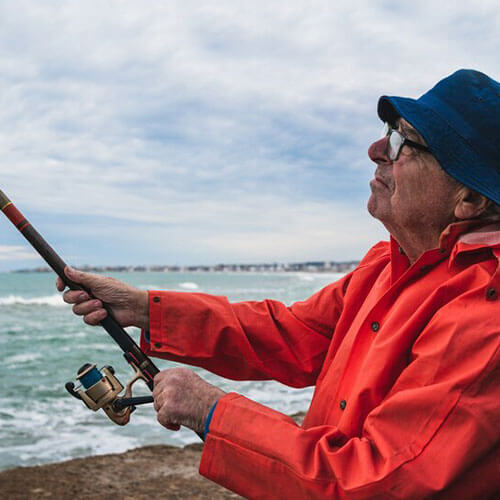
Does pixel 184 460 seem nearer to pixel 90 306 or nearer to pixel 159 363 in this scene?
pixel 90 306

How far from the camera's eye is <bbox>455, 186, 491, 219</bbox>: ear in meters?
1.94

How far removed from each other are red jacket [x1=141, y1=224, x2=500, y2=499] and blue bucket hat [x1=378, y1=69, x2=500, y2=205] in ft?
0.63

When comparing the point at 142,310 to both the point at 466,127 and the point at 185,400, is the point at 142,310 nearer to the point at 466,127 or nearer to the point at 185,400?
the point at 185,400

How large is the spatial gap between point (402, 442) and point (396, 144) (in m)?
1.04

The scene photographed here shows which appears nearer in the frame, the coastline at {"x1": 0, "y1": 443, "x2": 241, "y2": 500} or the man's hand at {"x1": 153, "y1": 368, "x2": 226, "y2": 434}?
the man's hand at {"x1": 153, "y1": 368, "x2": 226, "y2": 434}

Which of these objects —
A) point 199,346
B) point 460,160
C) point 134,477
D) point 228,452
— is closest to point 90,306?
point 199,346

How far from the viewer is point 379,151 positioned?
219 cm

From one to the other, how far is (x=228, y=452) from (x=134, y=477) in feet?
14.9

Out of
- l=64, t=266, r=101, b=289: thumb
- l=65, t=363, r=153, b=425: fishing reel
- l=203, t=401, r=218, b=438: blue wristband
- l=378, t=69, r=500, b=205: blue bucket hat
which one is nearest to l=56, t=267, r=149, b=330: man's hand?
l=64, t=266, r=101, b=289: thumb

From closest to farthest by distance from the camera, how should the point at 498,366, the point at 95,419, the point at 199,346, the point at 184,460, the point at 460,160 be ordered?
the point at 498,366 → the point at 460,160 → the point at 199,346 → the point at 184,460 → the point at 95,419

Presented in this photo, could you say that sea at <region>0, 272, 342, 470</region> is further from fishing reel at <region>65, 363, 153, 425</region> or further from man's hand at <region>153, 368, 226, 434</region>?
man's hand at <region>153, 368, 226, 434</region>

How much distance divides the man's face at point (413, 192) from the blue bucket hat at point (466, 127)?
0.24 ft

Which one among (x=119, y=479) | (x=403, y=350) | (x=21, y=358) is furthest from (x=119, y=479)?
(x=21, y=358)

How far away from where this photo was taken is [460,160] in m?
1.92
